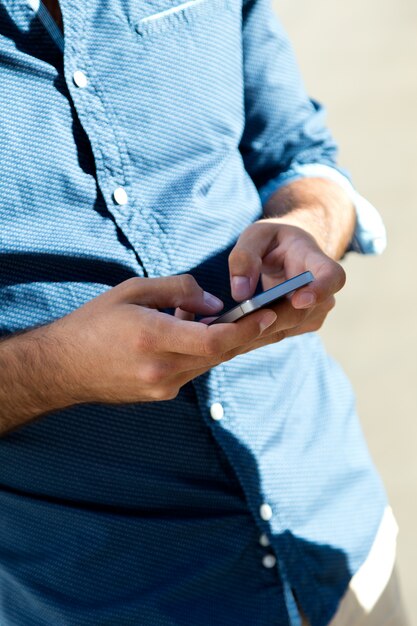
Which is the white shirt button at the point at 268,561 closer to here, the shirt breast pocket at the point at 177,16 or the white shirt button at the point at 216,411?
the white shirt button at the point at 216,411

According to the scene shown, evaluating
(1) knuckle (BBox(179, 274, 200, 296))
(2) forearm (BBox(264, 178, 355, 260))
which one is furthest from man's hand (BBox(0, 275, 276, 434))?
(2) forearm (BBox(264, 178, 355, 260))

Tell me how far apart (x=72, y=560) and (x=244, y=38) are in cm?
103

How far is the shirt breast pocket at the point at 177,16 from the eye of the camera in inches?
53.9

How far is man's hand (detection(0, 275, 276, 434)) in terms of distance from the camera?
3.26ft

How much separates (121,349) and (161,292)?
93 mm

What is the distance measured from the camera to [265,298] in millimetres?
972

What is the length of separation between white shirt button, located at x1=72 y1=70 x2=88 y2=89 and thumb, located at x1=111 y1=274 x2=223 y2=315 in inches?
15.3

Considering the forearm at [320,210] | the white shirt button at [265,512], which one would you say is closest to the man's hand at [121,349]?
the white shirt button at [265,512]

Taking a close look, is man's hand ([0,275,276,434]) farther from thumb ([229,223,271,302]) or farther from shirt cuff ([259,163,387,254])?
shirt cuff ([259,163,387,254])

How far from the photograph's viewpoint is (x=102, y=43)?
4.33ft

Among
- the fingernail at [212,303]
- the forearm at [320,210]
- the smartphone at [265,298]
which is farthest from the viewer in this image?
the forearm at [320,210]

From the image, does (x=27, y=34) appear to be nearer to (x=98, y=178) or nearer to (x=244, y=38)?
(x=98, y=178)

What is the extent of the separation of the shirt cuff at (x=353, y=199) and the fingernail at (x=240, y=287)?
1.65ft

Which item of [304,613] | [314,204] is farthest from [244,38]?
[304,613]
